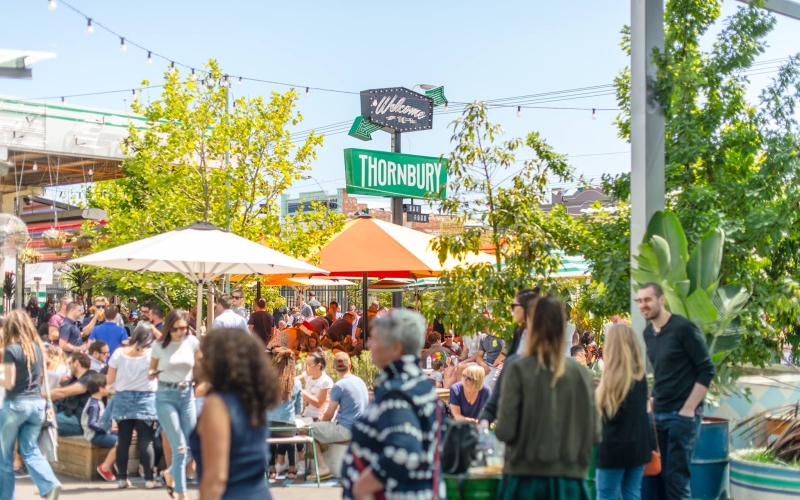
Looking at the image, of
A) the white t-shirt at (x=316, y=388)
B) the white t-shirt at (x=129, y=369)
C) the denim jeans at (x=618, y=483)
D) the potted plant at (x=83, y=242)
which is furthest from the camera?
the potted plant at (x=83, y=242)

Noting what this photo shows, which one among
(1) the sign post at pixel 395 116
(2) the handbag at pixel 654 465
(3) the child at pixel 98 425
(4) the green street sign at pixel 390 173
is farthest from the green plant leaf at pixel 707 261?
(1) the sign post at pixel 395 116

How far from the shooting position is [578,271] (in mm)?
11812

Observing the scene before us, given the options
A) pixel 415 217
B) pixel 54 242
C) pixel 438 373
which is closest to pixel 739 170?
pixel 438 373

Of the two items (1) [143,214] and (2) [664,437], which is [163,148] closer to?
(1) [143,214]

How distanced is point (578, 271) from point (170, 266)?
221 inches

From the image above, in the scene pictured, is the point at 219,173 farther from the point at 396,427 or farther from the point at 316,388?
the point at 396,427

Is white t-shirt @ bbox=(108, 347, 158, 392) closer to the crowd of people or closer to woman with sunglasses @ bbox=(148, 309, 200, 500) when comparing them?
the crowd of people

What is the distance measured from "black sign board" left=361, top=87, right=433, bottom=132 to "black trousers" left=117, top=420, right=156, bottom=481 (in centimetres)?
Answer: 912

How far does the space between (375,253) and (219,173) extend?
578 centimetres

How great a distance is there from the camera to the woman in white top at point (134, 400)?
8.14 meters

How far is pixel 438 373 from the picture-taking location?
37.1 ft

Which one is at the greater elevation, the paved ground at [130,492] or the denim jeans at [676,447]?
the denim jeans at [676,447]

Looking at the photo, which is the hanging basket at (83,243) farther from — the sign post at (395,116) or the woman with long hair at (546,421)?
the woman with long hair at (546,421)

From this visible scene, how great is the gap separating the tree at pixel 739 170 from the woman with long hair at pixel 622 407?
9.57 feet
